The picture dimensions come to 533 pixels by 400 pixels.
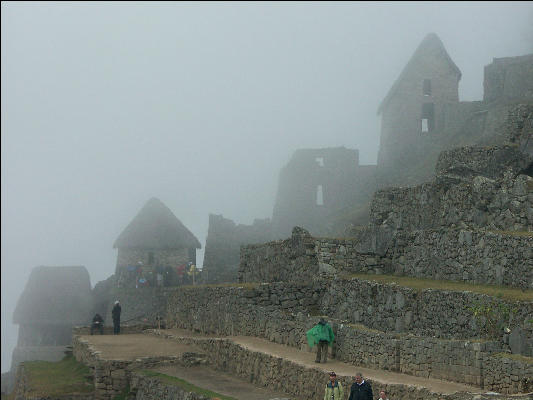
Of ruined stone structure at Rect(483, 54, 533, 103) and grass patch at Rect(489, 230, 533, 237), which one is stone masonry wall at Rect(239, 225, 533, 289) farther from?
ruined stone structure at Rect(483, 54, 533, 103)

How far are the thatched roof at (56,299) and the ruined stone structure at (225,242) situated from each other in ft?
39.5

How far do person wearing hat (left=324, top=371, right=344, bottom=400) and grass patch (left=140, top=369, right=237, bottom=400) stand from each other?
10.8 feet

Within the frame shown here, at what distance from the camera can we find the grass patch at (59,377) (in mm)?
25859

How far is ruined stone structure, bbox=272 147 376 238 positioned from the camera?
196 ft

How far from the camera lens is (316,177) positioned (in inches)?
2442

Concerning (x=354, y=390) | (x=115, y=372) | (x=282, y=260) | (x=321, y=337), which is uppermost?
(x=282, y=260)

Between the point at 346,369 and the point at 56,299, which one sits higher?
the point at 346,369

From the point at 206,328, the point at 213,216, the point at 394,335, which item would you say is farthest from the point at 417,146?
the point at 394,335

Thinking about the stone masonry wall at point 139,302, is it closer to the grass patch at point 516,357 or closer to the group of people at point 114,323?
the group of people at point 114,323

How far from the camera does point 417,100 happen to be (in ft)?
188

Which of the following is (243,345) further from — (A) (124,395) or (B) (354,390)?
(B) (354,390)

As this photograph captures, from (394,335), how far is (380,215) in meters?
9.92

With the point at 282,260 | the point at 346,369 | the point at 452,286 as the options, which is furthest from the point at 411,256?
the point at 346,369

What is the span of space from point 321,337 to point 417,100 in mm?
40112
